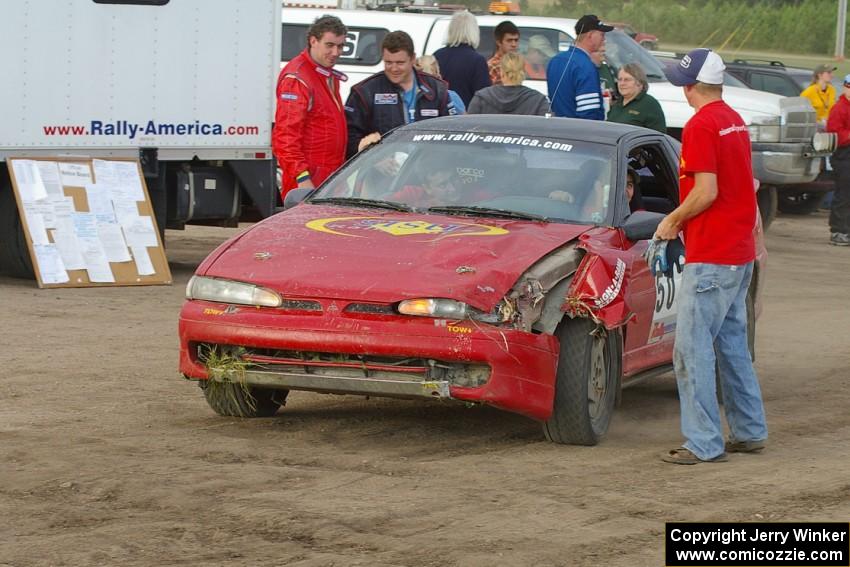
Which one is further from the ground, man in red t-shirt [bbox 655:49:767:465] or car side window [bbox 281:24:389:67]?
man in red t-shirt [bbox 655:49:767:465]

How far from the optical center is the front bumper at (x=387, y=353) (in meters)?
7.07

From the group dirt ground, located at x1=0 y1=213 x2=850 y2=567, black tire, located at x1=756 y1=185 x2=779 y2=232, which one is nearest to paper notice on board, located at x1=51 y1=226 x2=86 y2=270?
dirt ground, located at x1=0 y1=213 x2=850 y2=567

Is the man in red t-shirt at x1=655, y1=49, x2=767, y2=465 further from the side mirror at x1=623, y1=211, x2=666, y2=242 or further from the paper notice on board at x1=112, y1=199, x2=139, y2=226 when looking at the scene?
the paper notice on board at x1=112, y1=199, x2=139, y2=226

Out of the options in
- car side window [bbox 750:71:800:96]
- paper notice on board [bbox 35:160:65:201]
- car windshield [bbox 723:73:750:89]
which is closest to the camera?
paper notice on board [bbox 35:160:65:201]

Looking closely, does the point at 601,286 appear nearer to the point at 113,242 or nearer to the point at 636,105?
the point at 636,105

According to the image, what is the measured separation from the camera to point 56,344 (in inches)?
410

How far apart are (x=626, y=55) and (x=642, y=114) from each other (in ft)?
21.0

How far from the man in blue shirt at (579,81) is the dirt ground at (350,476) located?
2785 mm

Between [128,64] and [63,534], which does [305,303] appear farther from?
[128,64]

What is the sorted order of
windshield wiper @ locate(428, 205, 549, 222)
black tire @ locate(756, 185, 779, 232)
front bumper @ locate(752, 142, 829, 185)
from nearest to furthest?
Result: windshield wiper @ locate(428, 205, 549, 222) → front bumper @ locate(752, 142, 829, 185) → black tire @ locate(756, 185, 779, 232)

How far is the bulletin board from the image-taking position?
13.0 meters

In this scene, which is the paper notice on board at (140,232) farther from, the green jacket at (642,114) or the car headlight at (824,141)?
the car headlight at (824,141)

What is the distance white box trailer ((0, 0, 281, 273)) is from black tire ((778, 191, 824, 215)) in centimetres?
1081

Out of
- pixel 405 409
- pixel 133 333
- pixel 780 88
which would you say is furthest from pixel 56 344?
pixel 780 88
